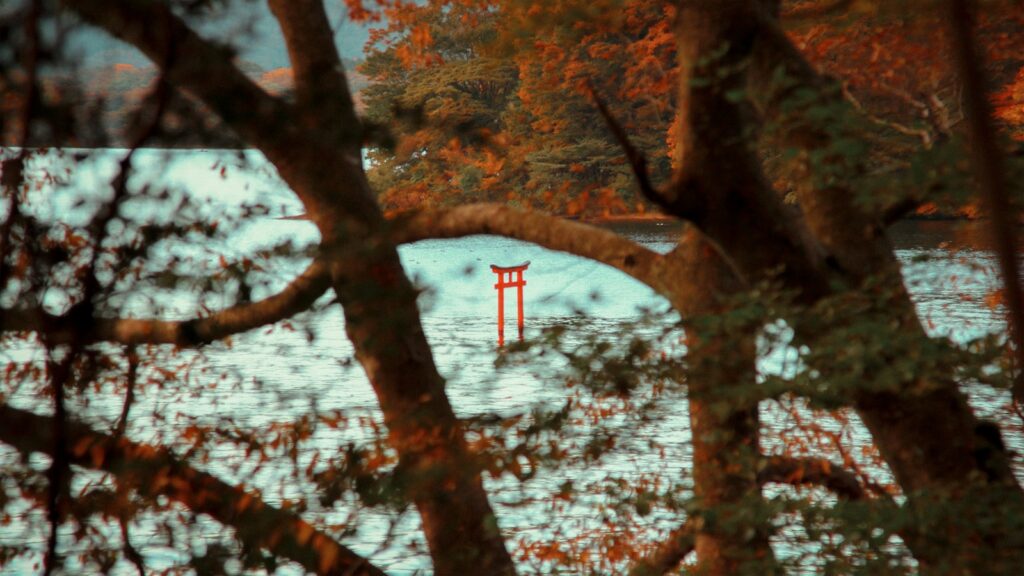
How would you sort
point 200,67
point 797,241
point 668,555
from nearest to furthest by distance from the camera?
point 200,67
point 797,241
point 668,555

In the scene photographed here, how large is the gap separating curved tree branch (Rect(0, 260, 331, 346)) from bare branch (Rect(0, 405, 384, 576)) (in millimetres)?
232

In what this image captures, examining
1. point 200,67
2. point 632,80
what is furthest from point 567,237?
point 200,67

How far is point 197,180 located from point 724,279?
269 cm

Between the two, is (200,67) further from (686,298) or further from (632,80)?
(632,80)

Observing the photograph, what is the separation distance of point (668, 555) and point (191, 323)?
284 cm

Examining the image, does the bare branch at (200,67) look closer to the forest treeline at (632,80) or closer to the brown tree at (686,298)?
the brown tree at (686,298)

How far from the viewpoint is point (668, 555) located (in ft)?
16.7

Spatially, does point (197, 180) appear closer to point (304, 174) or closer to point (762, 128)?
point (304, 174)

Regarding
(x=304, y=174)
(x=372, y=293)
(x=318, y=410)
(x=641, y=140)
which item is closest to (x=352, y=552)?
(x=318, y=410)

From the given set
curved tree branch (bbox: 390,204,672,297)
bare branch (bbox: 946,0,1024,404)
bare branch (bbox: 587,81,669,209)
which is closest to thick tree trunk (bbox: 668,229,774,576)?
curved tree branch (bbox: 390,204,672,297)

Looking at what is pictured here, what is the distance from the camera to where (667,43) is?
23.4 feet

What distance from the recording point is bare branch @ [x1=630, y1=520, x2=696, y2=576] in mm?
4645

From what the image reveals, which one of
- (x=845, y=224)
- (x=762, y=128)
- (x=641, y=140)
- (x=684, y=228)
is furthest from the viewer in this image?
(x=641, y=140)

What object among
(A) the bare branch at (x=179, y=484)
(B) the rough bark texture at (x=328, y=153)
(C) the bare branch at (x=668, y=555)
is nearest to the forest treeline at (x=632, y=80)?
(B) the rough bark texture at (x=328, y=153)
